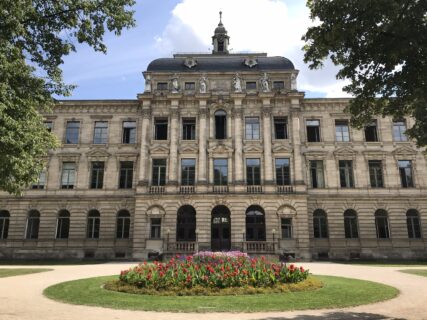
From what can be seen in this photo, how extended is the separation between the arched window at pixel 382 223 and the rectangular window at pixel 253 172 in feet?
43.7

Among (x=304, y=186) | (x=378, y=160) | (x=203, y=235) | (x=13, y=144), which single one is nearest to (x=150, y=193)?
(x=203, y=235)

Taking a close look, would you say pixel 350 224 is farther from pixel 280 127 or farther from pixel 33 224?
pixel 33 224

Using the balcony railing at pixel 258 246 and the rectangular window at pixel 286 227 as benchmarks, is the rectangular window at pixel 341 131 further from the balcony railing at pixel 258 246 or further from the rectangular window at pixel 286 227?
the balcony railing at pixel 258 246

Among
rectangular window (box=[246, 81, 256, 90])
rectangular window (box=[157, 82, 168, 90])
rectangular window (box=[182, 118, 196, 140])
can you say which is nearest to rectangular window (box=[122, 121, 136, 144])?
rectangular window (box=[157, 82, 168, 90])

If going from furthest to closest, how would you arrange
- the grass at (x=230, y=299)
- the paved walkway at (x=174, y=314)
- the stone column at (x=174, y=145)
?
the stone column at (x=174, y=145)
the grass at (x=230, y=299)
the paved walkway at (x=174, y=314)

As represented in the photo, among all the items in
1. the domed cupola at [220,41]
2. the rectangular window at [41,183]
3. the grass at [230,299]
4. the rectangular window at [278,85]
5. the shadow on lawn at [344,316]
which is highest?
the domed cupola at [220,41]

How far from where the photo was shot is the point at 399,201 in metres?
37.8

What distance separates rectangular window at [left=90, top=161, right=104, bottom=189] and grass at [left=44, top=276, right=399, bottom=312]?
2401 cm

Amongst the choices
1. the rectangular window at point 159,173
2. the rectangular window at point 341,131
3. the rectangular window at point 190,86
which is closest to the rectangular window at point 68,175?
the rectangular window at point 159,173

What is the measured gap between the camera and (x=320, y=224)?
125 ft

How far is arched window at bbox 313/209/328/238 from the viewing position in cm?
3769

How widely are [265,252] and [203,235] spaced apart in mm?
6254

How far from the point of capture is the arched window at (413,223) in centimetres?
3747

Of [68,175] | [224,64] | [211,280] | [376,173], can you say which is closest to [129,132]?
[68,175]
